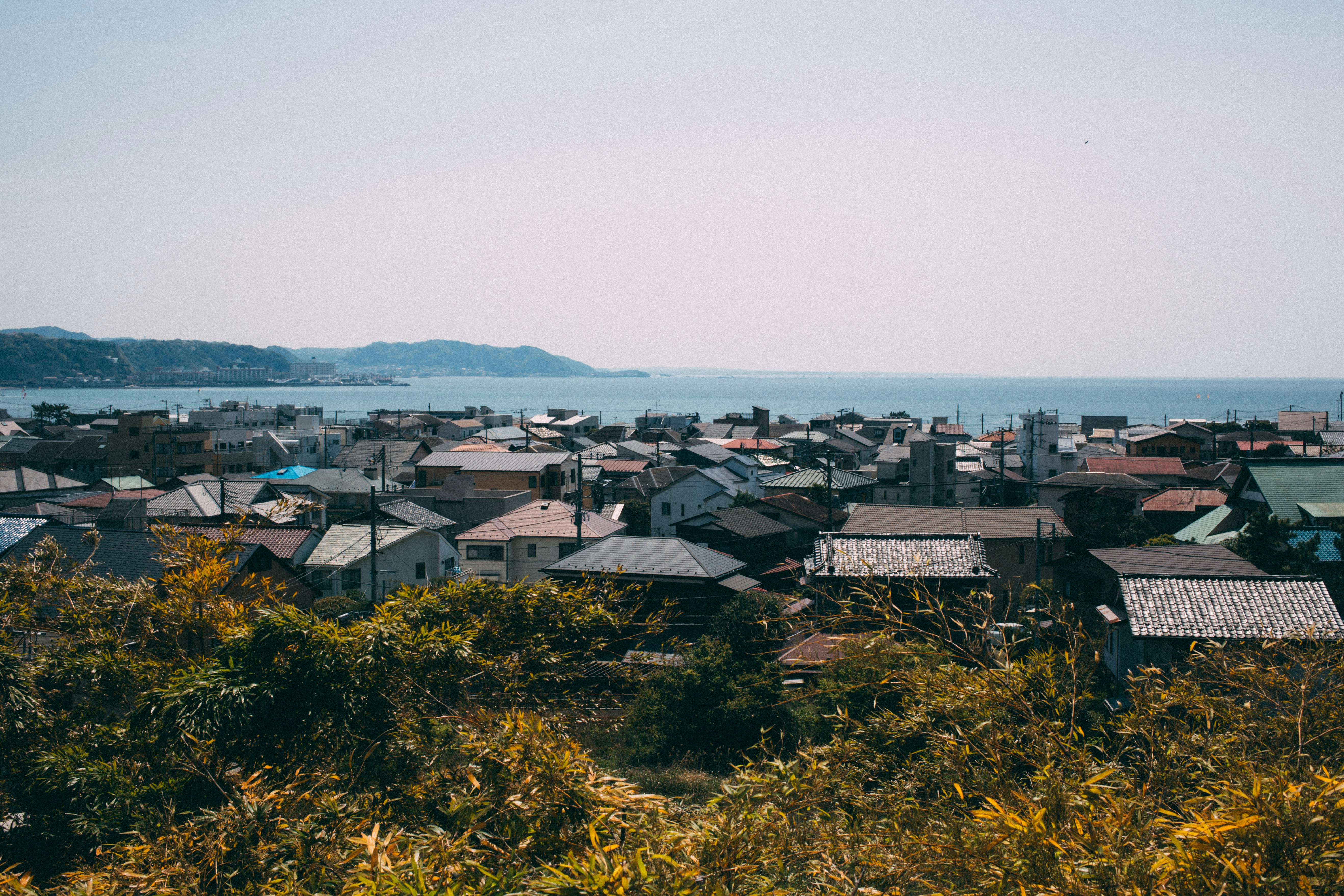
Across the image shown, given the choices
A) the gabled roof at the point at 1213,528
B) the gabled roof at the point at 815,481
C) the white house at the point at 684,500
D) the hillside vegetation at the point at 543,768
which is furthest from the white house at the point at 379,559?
the gabled roof at the point at 1213,528

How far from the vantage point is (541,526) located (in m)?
25.3

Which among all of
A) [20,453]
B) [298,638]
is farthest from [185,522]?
[20,453]

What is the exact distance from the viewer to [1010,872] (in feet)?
11.1

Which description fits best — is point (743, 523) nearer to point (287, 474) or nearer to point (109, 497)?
point (287, 474)

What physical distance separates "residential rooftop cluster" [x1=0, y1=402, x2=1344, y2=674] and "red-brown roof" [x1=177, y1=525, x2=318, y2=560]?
91mm

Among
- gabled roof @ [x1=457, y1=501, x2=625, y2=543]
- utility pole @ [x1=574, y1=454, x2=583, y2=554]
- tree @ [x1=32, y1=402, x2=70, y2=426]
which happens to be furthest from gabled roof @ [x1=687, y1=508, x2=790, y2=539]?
tree @ [x1=32, y1=402, x2=70, y2=426]

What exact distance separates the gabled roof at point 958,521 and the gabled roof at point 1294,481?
16.9 feet

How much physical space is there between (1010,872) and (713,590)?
1558cm

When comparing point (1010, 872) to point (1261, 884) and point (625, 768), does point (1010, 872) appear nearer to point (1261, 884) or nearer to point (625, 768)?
point (1261, 884)

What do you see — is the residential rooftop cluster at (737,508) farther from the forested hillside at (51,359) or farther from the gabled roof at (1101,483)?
the forested hillside at (51,359)

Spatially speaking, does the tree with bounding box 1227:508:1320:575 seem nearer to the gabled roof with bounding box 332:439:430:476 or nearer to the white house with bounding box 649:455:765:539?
the white house with bounding box 649:455:765:539

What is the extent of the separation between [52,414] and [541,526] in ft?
187

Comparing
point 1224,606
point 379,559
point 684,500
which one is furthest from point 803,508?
point 1224,606

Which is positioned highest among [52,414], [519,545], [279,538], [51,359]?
[51,359]
